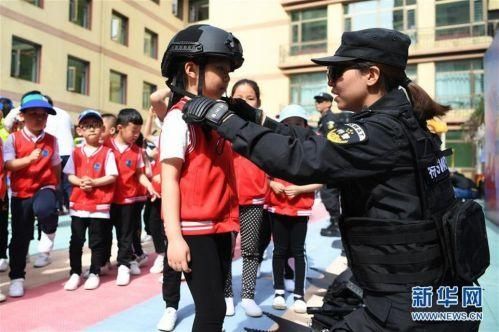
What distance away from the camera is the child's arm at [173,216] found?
5.65 feet

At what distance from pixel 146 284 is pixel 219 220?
2.34 meters

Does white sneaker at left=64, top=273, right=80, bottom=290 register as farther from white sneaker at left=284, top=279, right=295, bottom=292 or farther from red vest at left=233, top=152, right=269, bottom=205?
white sneaker at left=284, top=279, right=295, bottom=292

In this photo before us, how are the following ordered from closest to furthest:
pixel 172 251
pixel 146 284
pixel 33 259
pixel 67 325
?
1. pixel 172 251
2. pixel 67 325
3. pixel 146 284
4. pixel 33 259

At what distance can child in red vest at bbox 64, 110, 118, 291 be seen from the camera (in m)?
3.75

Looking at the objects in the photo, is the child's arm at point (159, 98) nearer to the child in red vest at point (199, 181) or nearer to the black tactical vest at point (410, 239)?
the child in red vest at point (199, 181)

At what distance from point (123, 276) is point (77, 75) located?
15.6 metres

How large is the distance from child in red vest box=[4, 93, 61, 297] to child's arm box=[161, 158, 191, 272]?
2195mm

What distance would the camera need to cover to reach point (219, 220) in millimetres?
1904

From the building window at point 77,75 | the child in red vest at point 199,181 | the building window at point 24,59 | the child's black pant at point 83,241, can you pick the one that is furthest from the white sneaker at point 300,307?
the building window at point 77,75

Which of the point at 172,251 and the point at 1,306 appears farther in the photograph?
the point at 1,306

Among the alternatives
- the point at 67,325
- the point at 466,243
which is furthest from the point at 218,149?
the point at 67,325

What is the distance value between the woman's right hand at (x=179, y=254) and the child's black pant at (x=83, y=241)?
2.32m

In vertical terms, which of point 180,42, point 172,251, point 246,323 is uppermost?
point 180,42

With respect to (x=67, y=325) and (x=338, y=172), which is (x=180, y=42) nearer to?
(x=338, y=172)
